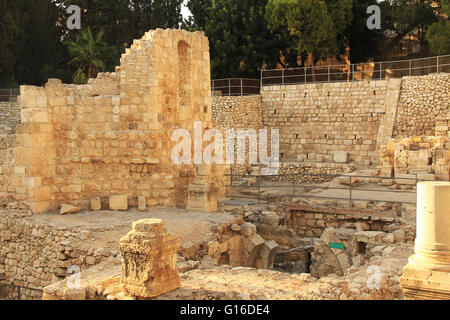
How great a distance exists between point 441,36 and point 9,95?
75.4ft

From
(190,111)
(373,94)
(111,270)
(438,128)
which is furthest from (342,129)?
(111,270)

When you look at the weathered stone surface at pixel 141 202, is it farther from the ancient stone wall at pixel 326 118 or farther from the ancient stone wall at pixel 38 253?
the ancient stone wall at pixel 326 118

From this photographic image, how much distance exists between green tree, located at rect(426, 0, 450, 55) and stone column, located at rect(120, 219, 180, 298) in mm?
22427

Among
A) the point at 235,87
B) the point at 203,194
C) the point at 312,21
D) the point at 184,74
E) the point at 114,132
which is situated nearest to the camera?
the point at 203,194

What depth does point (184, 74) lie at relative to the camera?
13.6m

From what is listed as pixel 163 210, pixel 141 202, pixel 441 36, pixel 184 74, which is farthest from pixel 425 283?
pixel 441 36

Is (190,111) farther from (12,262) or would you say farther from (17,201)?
(12,262)

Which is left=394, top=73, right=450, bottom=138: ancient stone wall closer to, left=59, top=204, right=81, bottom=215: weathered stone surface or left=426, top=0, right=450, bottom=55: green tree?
left=426, top=0, right=450, bottom=55: green tree

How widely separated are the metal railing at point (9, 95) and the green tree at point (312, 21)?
14325 millimetres

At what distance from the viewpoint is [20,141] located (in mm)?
11781

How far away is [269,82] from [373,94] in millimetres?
5329

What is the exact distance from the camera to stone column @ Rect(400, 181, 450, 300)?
20.1ft

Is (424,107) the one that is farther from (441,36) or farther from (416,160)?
(416,160)
